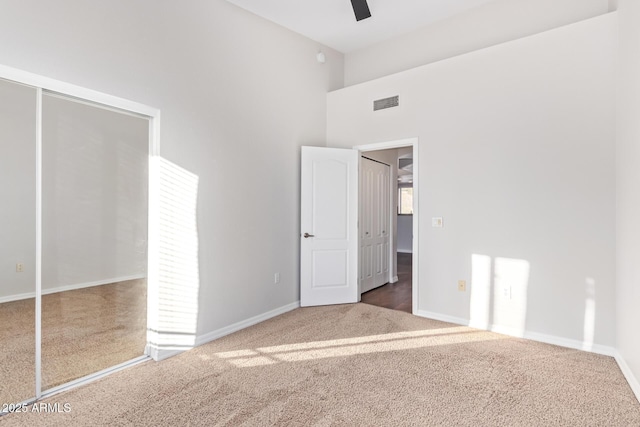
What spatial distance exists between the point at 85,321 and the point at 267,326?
5.48ft

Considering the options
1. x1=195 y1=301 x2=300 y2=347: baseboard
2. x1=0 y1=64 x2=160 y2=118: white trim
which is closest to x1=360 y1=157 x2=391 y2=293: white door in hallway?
x1=195 y1=301 x2=300 y2=347: baseboard

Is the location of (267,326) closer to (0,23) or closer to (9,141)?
(9,141)

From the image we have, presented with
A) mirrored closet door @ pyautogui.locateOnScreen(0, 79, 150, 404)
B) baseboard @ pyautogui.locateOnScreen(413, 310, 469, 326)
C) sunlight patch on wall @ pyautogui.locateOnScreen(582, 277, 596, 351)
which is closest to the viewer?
mirrored closet door @ pyautogui.locateOnScreen(0, 79, 150, 404)

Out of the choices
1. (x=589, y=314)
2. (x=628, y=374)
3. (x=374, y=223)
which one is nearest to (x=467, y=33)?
(x=374, y=223)

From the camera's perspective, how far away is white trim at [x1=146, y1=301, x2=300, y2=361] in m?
2.82

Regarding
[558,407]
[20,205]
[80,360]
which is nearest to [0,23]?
[20,205]

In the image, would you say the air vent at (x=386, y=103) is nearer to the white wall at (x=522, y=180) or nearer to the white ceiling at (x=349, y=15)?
the white wall at (x=522, y=180)

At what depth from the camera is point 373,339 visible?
3242 millimetres

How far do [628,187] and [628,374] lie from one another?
1.38 metres

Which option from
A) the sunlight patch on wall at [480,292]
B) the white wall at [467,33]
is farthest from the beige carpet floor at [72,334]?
the white wall at [467,33]

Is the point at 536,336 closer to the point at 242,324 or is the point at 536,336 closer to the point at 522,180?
the point at 522,180

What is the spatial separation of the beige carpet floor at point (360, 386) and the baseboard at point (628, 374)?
4 centimetres

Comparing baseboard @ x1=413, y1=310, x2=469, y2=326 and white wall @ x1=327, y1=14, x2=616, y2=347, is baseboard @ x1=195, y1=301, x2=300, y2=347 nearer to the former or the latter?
baseboard @ x1=413, y1=310, x2=469, y2=326

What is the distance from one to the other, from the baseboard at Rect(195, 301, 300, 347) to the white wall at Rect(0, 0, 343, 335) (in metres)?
0.05
